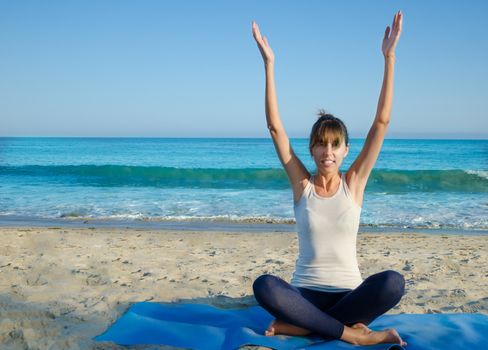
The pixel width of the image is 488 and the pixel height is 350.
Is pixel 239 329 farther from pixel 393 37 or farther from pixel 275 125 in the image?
pixel 393 37

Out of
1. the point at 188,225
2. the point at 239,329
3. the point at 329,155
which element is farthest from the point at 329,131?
the point at 188,225

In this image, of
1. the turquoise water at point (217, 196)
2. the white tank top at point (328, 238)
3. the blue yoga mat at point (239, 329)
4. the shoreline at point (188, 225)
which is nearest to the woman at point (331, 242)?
the white tank top at point (328, 238)

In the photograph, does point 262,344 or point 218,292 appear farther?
point 218,292

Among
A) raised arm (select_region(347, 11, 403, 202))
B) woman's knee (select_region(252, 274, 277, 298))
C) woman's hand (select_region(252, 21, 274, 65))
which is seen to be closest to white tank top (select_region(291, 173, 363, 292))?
raised arm (select_region(347, 11, 403, 202))

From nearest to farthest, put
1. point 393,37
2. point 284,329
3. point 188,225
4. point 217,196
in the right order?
1. point 393,37
2. point 284,329
3. point 188,225
4. point 217,196

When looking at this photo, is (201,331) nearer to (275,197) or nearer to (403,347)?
(403,347)

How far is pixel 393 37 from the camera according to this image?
2.92 metres

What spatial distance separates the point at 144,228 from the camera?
344 inches

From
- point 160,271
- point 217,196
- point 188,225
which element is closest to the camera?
point 160,271

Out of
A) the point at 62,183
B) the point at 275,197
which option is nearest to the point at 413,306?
the point at 275,197

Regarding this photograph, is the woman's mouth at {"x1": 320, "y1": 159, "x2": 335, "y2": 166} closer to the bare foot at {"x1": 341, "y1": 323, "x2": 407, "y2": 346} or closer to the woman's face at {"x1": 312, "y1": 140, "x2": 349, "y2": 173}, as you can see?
the woman's face at {"x1": 312, "y1": 140, "x2": 349, "y2": 173}

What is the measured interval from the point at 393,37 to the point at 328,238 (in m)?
1.27

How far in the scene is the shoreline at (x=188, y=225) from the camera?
344 inches

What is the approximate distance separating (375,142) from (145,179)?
1825cm
